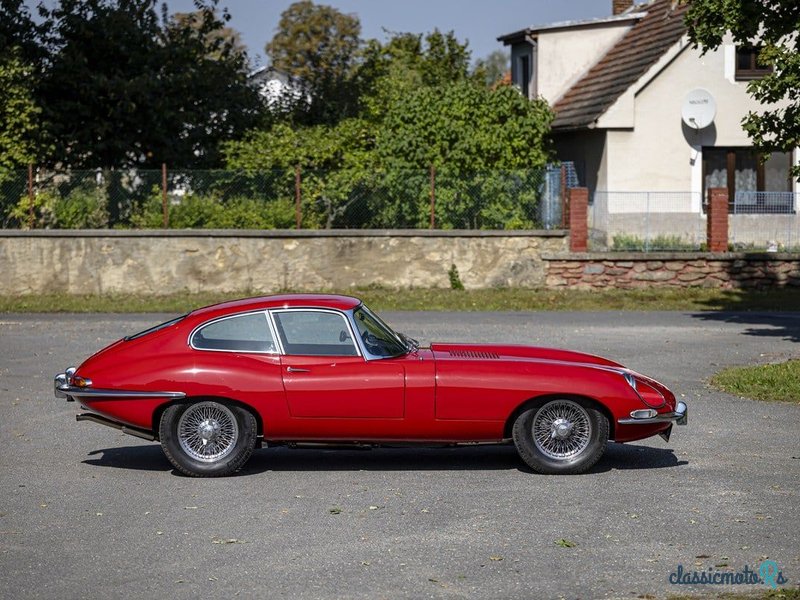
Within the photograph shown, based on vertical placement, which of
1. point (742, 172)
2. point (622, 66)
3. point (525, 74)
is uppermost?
point (525, 74)

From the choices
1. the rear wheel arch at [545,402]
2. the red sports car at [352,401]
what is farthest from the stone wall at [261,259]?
the rear wheel arch at [545,402]

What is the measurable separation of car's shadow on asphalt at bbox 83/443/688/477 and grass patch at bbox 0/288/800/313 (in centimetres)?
1224

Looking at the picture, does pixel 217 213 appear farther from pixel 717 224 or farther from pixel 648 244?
pixel 717 224

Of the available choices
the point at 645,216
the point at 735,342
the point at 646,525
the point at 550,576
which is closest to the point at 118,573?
the point at 550,576

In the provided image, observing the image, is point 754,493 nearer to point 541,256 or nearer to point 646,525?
point 646,525

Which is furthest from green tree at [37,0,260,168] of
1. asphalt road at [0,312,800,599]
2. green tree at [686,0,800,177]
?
asphalt road at [0,312,800,599]

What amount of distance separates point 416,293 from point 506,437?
1553 centimetres

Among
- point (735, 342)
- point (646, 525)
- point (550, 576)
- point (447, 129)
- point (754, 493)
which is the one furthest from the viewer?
point (447, 129)

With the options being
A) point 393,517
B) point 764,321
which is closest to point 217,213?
point 764,321

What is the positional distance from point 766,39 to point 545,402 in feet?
35.6

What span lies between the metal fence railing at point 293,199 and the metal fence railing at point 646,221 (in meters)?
2.04

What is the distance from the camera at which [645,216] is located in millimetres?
28609

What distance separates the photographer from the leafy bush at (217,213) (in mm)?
25094

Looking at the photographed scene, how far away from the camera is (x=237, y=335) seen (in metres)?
9.13
